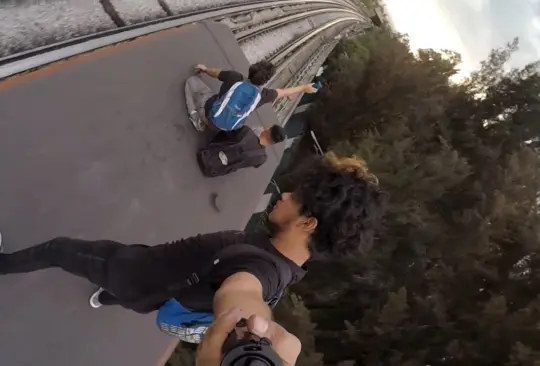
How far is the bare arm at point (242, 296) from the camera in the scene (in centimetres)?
170

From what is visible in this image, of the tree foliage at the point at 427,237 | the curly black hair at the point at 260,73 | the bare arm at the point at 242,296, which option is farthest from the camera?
the tree foliage at the point at 427,237

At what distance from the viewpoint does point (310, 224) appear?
92.8 inches

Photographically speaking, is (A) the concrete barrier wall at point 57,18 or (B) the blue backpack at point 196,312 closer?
(B) the blue backpack at point 196,312

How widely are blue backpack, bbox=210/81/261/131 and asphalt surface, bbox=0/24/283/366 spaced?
0.91 feet

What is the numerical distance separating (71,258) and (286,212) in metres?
1.03

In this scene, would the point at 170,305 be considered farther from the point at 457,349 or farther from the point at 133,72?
the point at 457,349

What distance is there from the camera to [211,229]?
16.3 ft

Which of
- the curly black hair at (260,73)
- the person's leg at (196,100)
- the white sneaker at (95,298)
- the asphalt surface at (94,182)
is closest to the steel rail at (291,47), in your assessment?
the person's leg at (196,100)

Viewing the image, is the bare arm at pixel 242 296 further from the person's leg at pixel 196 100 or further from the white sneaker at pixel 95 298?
the person's leg at pixel 196 100

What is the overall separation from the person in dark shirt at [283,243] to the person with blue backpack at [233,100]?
228 cm

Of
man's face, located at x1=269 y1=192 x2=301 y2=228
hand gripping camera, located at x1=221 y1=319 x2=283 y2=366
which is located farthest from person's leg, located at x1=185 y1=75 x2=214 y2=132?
hand gripping camera, located at x1=221 y1=319 x2=283 y2=366

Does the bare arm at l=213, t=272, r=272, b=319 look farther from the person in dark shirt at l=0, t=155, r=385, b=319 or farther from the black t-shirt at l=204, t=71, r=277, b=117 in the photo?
the black t-shirt at l=204, t=71, r=277, b=117

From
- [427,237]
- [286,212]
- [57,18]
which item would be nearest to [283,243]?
[286,212]

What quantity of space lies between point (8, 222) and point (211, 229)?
212 centimetres
